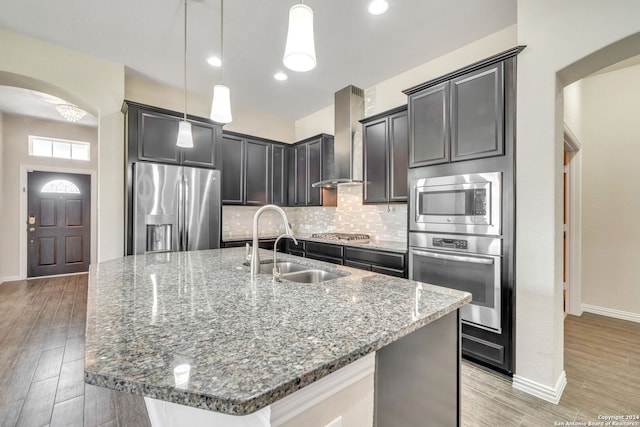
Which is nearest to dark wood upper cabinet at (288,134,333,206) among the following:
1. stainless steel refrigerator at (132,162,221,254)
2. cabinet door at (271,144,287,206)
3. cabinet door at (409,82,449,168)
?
cabinet door at (271,144,287,206)

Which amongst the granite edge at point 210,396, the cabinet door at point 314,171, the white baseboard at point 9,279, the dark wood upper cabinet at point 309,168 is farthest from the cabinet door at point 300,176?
the white baseboard at point 9,279

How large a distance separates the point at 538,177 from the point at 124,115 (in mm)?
4252

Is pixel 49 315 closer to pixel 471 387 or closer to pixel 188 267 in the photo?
pixel 188 267

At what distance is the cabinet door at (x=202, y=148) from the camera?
3533 mm

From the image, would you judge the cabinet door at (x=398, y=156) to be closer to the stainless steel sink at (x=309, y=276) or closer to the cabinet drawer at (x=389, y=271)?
the cabinet drawer at (x=389, y=271)

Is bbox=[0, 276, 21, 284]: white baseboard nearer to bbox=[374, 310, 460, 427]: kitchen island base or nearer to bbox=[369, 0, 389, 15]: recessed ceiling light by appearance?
bbox=[374, 310, 460, 427]: kitchen island base

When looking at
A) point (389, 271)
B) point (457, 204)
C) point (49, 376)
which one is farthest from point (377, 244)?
point (49, 376)

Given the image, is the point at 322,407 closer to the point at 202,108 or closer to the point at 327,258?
the point at 327,258

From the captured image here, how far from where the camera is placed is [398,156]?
10.2 feet

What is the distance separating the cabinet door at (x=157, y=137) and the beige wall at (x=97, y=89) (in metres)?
0.33

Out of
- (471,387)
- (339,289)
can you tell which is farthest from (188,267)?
Result: (471,387)

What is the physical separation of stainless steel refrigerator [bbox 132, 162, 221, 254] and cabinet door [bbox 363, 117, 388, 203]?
2.03 m

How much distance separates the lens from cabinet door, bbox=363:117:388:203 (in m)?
3.27

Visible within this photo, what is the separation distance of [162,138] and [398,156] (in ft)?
9.32
